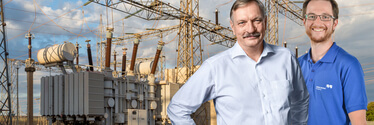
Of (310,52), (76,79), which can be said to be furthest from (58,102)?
(310,52)

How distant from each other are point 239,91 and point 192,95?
25 cm

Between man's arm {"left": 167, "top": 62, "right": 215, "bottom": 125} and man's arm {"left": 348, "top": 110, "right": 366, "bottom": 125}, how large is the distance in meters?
1.03

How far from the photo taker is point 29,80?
21812 mm

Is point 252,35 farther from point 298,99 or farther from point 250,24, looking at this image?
point 298,99

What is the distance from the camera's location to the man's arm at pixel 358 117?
7.39 feet

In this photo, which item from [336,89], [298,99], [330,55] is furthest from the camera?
[330,55]

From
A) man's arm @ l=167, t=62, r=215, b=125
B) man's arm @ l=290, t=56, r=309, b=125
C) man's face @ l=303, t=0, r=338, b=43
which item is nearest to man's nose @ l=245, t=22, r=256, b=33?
man's arm @ l=167, t=62, r=215, b=125

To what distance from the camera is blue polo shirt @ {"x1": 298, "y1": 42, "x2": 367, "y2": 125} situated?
92.4 inches

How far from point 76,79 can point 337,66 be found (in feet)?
50.5

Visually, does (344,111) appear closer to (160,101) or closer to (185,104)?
(185,104)

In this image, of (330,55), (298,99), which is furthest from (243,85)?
(330,55)

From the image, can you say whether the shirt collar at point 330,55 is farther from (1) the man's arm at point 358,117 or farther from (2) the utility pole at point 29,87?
(2) the utility pole at point 29,87

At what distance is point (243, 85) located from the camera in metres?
1.85

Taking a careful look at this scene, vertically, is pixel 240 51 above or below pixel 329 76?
above
